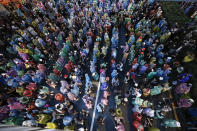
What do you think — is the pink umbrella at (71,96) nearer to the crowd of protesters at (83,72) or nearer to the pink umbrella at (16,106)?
the crowd of protesters at (83,72)

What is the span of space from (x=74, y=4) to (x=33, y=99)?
11.2m

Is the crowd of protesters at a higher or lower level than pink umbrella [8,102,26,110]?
higher

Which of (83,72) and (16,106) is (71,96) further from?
(16,106)

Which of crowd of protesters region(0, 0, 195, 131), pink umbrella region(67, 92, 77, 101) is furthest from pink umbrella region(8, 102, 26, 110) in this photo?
pink umbrella region(67, 92, 77, 101)

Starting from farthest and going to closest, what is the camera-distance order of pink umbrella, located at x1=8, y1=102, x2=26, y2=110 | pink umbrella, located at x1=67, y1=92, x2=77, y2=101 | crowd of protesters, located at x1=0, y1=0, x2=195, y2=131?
pink umbrella, located at x1=67, y1=92, x2=77, y2=101 → crowd of protesters, located at x1=0, y1=0, x2=195, y2=131 → pink umbrella, located at x1=8, y1=102, x2=26, y2=110

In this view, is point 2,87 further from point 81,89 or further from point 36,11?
point 36,11

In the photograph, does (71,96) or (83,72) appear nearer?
(71,96)

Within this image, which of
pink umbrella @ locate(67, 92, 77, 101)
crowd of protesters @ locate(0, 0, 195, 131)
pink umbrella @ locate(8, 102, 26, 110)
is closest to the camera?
pink umbrella @ locate(8, 102, 26, 110)

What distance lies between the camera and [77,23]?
1163 cm

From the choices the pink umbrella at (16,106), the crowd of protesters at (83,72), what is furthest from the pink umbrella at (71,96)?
the pink umbrella at (16,106)

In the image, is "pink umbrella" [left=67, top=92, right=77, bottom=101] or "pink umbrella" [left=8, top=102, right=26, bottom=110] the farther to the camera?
"pink umbrella" [left=67, top=92, right=77, bottom=101]

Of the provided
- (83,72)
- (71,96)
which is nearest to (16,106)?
(71,96)

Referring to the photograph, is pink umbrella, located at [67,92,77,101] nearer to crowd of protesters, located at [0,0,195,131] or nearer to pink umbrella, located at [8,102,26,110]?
crowd of protesters, located at [0,0,195,131]

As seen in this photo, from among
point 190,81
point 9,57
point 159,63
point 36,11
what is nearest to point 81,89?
point 159,63
